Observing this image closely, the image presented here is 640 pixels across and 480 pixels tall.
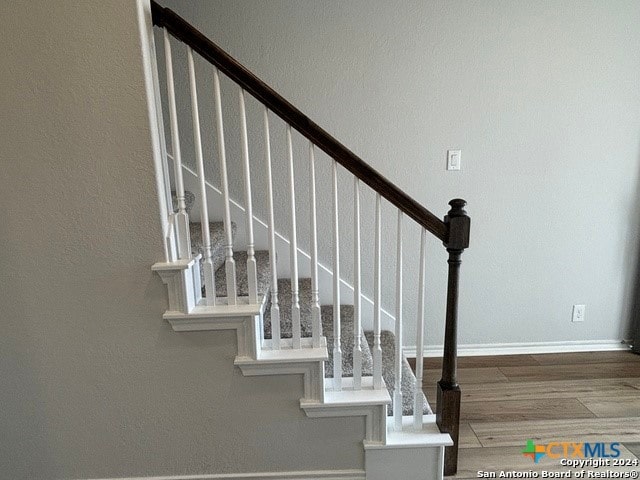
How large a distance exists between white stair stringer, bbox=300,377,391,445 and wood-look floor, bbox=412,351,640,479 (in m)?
0.44

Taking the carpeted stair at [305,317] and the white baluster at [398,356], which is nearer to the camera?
the white baluster at [398,356]

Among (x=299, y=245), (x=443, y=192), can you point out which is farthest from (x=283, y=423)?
(x=443, y=192)

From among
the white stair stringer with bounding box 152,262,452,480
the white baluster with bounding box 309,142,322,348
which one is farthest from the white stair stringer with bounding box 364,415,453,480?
the white baluster with bounding box 309,142,322,348

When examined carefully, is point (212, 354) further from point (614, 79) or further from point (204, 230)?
point (614, 79)

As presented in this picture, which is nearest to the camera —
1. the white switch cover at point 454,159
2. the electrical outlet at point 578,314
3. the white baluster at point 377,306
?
the white baluster at point 377,306

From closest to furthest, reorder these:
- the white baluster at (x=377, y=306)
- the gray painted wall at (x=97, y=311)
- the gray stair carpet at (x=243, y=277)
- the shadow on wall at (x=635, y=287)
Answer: the gray painted wall at (x=97, y=311) → the white baluster at (x=377, y=306) → the gray stair carpet at (x=243, y=277) → the shadow on wall at (x=635, y=287)

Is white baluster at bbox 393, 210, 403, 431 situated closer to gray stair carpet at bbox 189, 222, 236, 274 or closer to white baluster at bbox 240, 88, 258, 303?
white baluster at bbox 240, 88, 258, 303

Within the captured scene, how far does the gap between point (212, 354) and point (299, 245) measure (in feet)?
3.15

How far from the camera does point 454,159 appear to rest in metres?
2.24

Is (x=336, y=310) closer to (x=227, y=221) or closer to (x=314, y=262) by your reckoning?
(x=314, y=262)

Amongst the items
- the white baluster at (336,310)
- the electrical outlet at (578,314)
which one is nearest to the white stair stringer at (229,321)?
the white baluster at (336,310)

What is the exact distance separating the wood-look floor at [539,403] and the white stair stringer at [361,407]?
1.44ft

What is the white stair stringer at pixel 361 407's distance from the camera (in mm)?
1456

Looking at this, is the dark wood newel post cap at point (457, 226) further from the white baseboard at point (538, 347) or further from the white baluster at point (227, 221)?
the white baseboard at point (538, 347)
